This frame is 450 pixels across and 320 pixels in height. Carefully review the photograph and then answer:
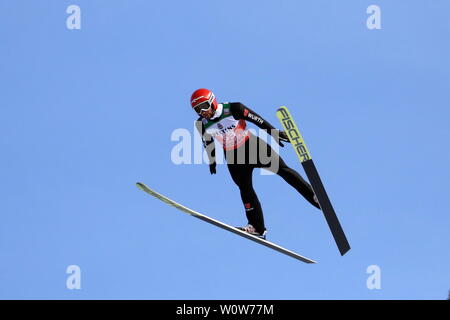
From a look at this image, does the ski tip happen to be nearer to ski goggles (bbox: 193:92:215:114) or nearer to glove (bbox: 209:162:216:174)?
glove (bbox: 209:162:216:174)

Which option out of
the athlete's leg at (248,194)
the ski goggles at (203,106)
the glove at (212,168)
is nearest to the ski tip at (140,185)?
the glove at (212,168)

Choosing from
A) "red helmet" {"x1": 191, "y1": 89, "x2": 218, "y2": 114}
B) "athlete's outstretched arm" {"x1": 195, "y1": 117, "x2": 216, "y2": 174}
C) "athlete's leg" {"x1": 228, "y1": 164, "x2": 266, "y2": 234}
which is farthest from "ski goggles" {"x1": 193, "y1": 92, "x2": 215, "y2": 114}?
"athlete's leg" {"x1": 228, "y1": 164, "x2": 266, "y2": 234}

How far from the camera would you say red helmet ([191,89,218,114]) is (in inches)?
736

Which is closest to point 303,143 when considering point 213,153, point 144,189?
point 213,153

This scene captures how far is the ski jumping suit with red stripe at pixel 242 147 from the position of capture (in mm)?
18922

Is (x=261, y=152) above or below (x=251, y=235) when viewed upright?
above

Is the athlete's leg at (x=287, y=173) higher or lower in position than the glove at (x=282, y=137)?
lower

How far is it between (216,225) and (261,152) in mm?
1971

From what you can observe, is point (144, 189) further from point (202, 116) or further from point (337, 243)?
point (337, 243)

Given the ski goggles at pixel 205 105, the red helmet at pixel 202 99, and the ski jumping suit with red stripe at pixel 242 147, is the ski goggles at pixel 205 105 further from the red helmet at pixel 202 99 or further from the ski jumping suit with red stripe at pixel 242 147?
the ski jumping suit with red stripe at pixel 242 147

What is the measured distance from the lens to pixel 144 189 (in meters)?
20.2

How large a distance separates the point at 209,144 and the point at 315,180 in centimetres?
232

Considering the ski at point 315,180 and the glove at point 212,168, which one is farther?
the glove at point 212,168

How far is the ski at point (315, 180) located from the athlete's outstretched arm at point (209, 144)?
157 cm
